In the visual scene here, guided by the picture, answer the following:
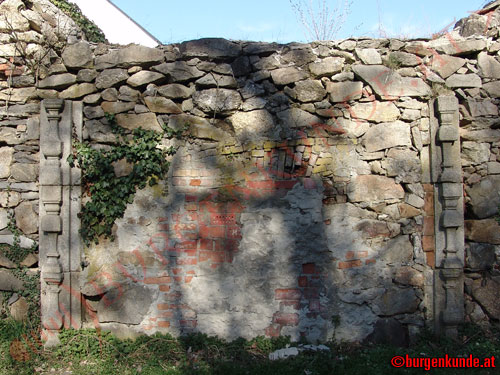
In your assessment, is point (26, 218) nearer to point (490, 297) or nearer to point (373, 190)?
point (373, 190)

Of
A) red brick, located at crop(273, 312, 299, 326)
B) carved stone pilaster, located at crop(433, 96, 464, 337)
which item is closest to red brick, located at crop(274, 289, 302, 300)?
red brick, located at crop(273, 312, 299, 326)

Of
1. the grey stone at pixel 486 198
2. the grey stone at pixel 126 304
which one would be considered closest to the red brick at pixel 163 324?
the grey stone at pixel 126 304

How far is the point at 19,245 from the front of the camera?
4.24 m

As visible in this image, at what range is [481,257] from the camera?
4.16 meters

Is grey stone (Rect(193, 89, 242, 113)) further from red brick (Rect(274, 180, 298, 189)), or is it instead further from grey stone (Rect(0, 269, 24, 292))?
grey stone (Rect(0, 269, 24, 292))

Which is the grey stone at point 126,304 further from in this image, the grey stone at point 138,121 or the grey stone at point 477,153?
the grey stone at point 477,153

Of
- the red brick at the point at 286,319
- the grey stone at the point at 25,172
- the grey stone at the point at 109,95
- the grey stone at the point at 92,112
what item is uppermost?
the grey stone at the point at 109,95

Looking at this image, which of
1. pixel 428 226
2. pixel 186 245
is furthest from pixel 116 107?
pixel 428 226

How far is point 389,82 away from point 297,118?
106 centimetres

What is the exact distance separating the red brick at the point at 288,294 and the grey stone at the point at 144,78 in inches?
102

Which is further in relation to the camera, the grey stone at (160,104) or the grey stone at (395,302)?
the grey stone at (160,104)

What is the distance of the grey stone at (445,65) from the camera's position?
4242 millimetres

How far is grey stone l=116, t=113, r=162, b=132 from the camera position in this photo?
13.9 feet

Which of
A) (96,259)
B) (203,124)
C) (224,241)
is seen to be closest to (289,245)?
(224,241)
